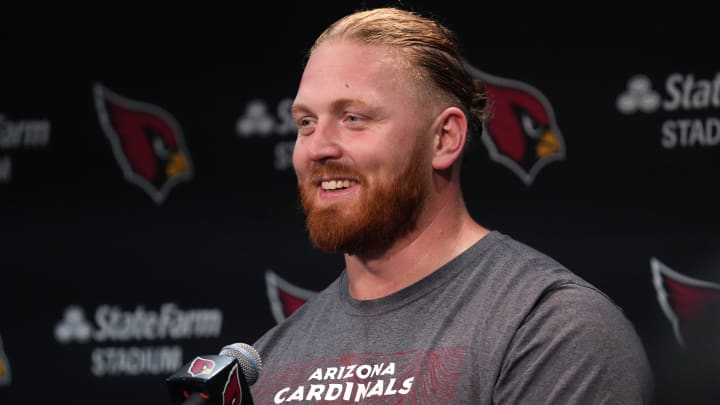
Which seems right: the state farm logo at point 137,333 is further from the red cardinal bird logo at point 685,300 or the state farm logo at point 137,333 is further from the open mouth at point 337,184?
the open mouth at point 337,184

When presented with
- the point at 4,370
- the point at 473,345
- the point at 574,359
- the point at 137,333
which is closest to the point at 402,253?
the point at 473,345

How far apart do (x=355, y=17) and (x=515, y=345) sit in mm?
692

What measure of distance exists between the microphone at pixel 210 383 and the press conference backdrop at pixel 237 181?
179cm

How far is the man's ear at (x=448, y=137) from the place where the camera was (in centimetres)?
184

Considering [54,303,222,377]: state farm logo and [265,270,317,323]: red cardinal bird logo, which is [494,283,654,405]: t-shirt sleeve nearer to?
[265,270,317,323]: red cardinal bird logo

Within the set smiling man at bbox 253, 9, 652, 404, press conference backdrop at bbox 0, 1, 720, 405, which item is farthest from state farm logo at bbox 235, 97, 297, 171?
smiling man at bbox 253, 9, 652, 404

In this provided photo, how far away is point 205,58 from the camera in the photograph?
11.5 ft

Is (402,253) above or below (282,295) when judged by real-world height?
above

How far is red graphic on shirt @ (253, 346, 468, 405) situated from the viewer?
1573mm

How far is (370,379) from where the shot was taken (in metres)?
1.67

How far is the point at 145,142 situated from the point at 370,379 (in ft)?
6.73

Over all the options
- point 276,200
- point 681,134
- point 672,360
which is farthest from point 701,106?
point 276,200

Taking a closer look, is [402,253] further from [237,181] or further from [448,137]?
[237,181]

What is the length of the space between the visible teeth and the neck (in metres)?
0.13
